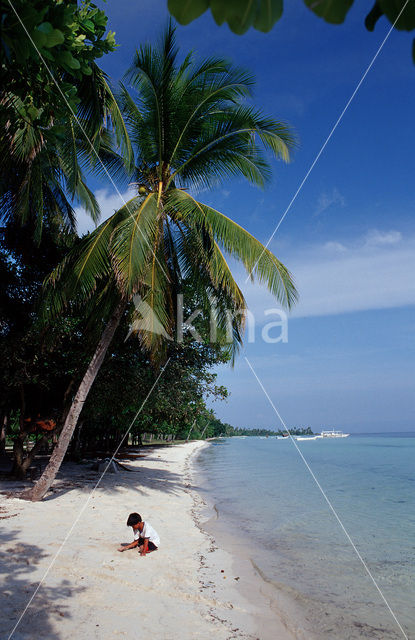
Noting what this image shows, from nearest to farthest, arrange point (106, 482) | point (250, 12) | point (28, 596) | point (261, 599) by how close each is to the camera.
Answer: point (250, 12), point (28, 596), point (261, 599), point (106, 482)

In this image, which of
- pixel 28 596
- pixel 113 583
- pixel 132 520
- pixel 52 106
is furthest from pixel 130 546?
pixel 52 106

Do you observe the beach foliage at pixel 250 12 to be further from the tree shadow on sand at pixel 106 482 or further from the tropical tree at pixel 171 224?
the tree shadow on sand at pixel 106 482

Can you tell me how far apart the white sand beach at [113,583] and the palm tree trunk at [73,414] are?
0.36m

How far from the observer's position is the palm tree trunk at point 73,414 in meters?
8.53

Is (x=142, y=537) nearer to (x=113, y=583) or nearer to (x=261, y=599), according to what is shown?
(x=113, y=583)

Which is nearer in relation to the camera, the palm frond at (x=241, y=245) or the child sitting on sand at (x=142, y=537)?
the child sitting on sand at (x=142, y=537)

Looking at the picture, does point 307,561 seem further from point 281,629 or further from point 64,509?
point 64,509

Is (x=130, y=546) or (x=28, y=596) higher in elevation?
(x=130, y=546)

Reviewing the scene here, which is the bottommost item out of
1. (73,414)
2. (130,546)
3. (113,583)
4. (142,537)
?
(113,583)

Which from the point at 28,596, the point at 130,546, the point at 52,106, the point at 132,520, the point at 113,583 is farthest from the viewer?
the point at 130,546

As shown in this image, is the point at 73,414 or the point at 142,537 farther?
the point at 73,414

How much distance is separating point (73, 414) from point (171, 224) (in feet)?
15.2

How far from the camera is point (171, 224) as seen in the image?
9477mm

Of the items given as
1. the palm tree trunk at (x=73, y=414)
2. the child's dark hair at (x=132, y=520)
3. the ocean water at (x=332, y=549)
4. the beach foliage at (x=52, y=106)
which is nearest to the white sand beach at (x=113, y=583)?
the palm tree trunk at (x=73, y=414)
